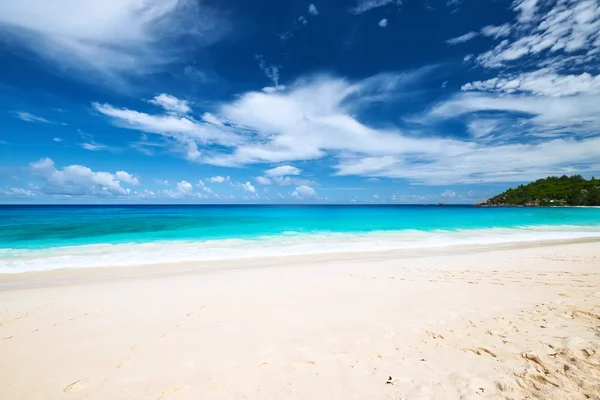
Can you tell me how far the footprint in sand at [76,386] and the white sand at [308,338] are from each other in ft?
0.05

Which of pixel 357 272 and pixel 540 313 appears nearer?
pixel 540 313

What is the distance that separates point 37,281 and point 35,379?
7.53 meters

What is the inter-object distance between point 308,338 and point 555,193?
142050mm

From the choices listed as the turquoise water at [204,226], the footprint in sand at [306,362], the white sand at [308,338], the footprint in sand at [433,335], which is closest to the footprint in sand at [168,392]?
the white sand at [308,338]

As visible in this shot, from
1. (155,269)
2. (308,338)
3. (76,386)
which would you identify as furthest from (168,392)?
(155,269)

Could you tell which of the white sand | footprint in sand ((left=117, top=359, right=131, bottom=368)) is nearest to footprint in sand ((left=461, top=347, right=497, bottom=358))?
the white sand

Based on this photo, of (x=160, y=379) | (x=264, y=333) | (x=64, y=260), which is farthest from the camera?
(x=64, y=260)

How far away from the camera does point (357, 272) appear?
29.5 ft

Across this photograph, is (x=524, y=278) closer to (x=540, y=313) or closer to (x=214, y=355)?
(x=540, y=313)

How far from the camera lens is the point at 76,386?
11.1 feet

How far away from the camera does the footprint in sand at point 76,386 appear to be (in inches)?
130

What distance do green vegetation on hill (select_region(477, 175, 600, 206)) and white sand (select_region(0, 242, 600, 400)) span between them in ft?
406

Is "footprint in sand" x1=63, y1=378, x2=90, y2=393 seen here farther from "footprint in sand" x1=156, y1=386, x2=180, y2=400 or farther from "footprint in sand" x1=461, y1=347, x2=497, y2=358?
"footprint in sand" x1=461, y1=347, x2=497, y2=358

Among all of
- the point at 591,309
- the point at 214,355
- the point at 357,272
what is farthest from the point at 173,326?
the point at 591,309
